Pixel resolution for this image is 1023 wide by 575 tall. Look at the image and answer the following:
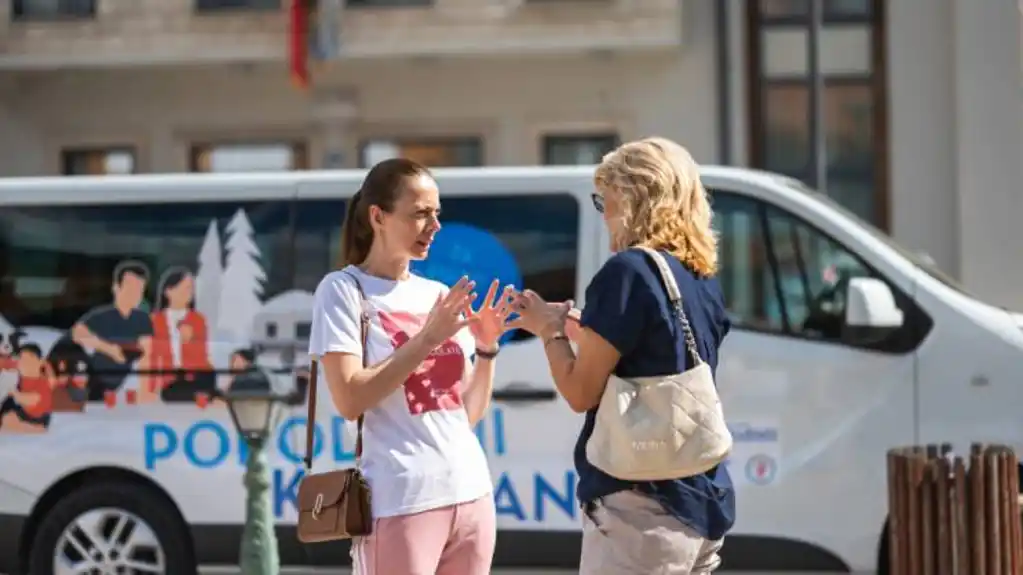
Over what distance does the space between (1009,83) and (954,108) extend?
1.86ft

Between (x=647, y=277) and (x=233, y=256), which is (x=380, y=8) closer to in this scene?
(x=233, y=256)

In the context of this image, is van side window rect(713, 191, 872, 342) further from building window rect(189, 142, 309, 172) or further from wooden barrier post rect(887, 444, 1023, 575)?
building window rect(189, 142, 309, 172)

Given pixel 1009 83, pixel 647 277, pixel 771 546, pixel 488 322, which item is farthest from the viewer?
pixel 1009 83

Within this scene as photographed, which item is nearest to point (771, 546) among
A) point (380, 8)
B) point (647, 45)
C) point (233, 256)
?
point (233, 256)

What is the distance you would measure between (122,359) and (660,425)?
4.15 m

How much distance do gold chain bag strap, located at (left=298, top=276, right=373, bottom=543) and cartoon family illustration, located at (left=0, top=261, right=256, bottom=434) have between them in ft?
10.8

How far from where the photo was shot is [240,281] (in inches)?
262

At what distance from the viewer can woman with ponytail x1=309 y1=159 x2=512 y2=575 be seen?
10.7 feet

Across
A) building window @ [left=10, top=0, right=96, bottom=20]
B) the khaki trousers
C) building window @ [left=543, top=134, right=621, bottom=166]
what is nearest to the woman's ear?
the khaki trousers

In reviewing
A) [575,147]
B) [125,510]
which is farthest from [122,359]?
[575,147]

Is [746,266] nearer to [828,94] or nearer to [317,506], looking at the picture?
[317,506]

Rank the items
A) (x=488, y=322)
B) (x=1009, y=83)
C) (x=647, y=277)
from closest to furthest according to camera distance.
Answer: (x=647, y=277) < (x=488, y=322) < (x=1009, y=83)

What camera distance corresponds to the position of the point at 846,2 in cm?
1480

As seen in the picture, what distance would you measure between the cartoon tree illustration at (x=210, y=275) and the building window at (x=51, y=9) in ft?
30.1
